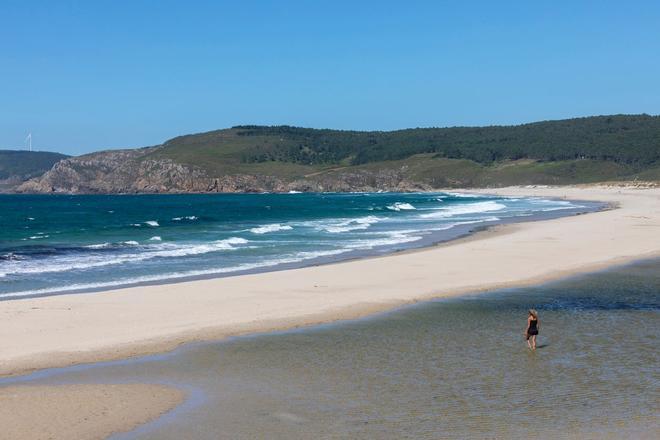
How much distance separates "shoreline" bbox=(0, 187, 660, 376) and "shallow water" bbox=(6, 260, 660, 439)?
4.07ft

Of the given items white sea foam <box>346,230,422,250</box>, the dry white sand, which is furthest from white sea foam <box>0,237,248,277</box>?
the dry white sand

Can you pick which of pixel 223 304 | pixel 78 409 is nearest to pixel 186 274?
pixel 223 304

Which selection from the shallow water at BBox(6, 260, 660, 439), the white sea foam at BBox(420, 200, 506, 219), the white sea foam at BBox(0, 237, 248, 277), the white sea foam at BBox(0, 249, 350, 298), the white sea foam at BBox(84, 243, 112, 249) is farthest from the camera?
the white sea foam at BBox(420, 200, 506, 219)

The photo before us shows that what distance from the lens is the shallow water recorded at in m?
11.5

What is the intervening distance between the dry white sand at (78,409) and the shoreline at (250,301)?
1957 mm

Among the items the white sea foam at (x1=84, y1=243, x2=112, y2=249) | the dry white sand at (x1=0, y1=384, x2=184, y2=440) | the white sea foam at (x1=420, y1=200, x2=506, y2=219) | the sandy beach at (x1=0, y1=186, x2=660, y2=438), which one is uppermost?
the white sea foam at (x1=420, y1=200, x2=506, y2=219)

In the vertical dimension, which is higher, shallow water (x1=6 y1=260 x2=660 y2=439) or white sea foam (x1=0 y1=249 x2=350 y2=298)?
white sea foam (x1=0 y1=249 x2=350 y2=298)

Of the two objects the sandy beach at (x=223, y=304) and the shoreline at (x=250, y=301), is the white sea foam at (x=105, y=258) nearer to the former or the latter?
the shoreline at (x=250, y=301)

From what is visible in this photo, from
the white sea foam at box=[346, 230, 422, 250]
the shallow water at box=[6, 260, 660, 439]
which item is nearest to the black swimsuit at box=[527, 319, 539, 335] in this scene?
the shallow water at box=[6, 260, 660, 439]

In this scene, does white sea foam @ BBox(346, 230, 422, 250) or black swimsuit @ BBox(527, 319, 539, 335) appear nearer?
black swimsuit @ BBox(527, 319, 539, 335)

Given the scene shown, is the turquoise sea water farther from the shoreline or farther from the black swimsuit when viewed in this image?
the black swimsuit

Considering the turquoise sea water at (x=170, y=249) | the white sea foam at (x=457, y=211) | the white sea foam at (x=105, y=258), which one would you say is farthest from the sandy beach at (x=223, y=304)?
the white sea foam at (x=457, y=211)

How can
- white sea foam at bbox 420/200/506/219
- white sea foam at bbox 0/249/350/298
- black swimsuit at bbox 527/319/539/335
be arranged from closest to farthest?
1. black swimsuit at bbox 527/319/539/335
2. white sea foam at bbox 0/249/350/298
3. white sea foam at bbox 420/200/506/219

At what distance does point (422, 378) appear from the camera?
46.5 feet
